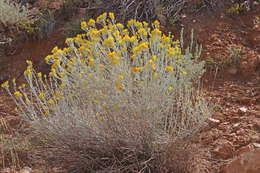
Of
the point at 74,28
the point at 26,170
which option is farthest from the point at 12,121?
the point at 74,28

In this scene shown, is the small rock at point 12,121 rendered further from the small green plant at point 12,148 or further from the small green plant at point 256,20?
the small green plant at point 256,20

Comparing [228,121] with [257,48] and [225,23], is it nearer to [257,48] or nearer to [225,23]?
A: [257,48]

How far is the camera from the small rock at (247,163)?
210 cm

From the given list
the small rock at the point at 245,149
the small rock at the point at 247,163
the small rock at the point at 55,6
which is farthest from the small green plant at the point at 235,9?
the small rock at the point at 55,6

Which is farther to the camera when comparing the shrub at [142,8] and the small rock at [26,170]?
the shrub at [142,8]

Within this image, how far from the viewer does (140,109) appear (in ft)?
7.69

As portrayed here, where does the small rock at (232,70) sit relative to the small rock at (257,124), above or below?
above

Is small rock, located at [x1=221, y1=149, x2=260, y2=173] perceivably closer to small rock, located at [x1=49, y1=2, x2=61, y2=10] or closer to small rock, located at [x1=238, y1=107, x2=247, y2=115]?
small rock, located at [x1=238, y1=107, x2=247, y2=115]

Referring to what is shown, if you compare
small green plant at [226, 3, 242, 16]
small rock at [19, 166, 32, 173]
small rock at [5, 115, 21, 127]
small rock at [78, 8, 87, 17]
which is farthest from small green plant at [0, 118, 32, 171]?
small green plant at [226, 3, 242, 16]

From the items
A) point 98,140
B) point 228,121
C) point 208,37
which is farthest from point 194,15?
point 98,140

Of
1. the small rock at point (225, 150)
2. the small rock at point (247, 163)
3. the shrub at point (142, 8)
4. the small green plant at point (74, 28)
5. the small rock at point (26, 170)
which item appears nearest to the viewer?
the small rock at point (247, 163)

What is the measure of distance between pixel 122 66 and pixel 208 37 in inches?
82.9

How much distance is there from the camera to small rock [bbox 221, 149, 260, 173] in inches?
82.8

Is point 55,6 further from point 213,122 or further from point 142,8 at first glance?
point 213,122
